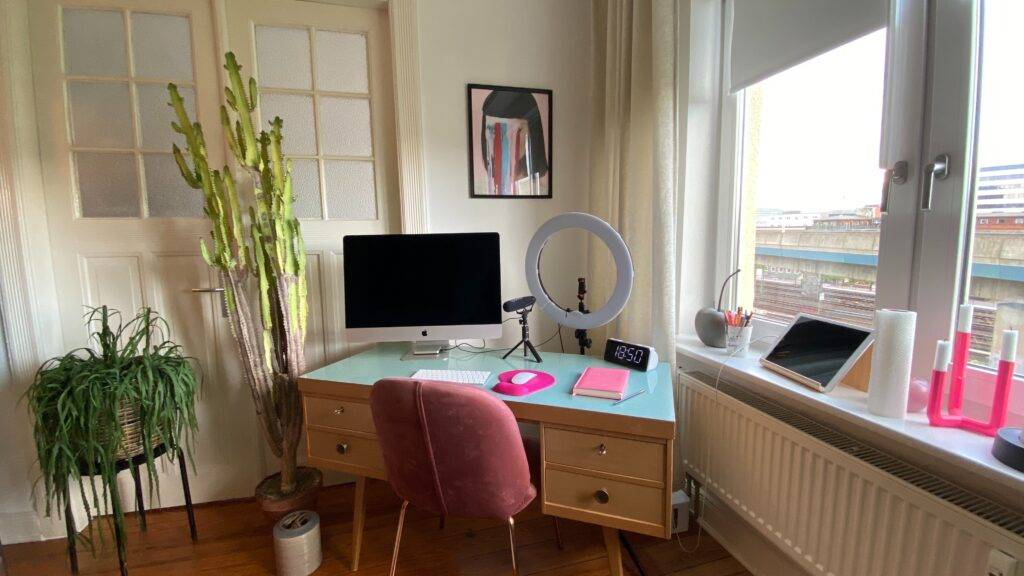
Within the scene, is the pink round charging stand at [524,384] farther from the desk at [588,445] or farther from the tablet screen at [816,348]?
the tablet screen at [816,348]

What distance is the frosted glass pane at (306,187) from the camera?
1783 mm

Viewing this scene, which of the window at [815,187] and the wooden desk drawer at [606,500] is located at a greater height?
the window at [815,187]

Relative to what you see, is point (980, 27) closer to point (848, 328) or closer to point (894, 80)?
point (894, 80)

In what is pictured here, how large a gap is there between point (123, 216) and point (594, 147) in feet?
6.75

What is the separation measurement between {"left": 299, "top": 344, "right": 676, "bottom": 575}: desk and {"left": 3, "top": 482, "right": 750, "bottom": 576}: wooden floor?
0.42 m

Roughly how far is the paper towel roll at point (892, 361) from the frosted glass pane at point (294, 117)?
6.84 feet

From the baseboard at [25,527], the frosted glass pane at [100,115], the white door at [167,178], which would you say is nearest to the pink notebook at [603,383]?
the white door at [167,178]

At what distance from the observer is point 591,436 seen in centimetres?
110

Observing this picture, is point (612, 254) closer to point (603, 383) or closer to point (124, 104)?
point (603, 383)

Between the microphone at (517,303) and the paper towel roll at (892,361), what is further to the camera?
the microphone at (517,303)

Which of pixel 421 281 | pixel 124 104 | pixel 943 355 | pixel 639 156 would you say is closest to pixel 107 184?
pixel 124 104

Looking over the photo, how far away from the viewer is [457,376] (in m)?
1.36

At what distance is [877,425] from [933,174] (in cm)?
62

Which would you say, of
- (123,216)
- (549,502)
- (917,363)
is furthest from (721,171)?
(123,216)
